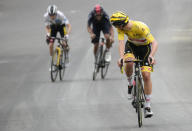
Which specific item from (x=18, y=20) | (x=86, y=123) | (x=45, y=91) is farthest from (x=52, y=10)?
(x=18, y=20)

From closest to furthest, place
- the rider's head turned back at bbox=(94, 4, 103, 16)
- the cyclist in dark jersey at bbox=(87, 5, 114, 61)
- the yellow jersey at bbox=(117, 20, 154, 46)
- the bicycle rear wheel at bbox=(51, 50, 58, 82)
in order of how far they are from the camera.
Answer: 1. the yellow jersey at bbox=(117, 20, 154, 46)
2. the rider's head turned back at bbox=(94, 4, 103, 16)
3. the cyclist in dark jersey at bbox=(87, 5, 114, 61)
4. the bicycle rear wheel at bbox=(51, 50, 58, 82)

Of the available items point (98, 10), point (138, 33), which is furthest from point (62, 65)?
point (138, 33)

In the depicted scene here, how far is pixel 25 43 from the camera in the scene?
18.9 metres

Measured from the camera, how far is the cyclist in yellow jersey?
8.46 meters

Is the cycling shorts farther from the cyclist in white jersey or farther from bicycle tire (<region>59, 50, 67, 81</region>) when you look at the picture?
the cyclist in white jersey

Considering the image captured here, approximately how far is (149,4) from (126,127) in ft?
49.0

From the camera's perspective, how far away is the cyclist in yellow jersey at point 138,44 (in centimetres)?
846

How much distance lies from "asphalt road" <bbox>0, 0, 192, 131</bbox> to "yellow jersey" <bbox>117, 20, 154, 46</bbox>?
1.35 metres

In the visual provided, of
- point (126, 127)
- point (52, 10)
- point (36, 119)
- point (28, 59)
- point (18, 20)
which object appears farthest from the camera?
point (18, 20)

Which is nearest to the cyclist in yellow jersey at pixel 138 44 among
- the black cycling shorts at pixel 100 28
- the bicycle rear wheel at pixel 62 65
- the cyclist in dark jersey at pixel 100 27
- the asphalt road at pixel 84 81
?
the asphalt road at pixel 84 81

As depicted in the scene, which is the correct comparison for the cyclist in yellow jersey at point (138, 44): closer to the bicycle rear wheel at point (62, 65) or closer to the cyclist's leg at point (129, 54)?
the cyclist's leg at point (129, 54)

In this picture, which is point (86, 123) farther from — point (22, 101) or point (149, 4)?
point (149, 4)

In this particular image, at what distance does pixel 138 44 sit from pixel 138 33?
0.37 metres

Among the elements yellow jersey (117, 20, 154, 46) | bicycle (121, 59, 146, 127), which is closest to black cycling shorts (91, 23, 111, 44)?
yellow jersey (117, 20, 154, 46)
